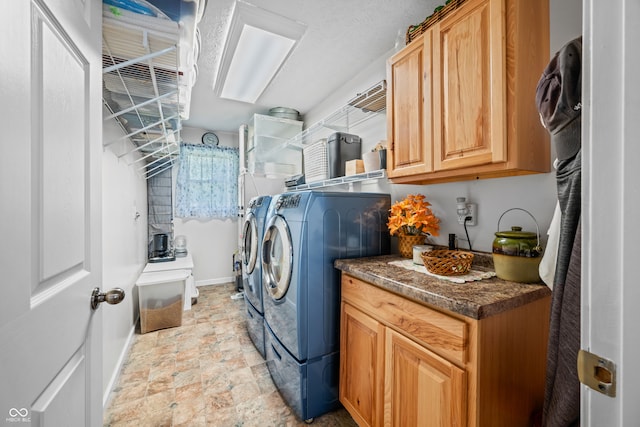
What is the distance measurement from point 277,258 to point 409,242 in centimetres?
92

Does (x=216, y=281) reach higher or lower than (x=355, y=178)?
lower

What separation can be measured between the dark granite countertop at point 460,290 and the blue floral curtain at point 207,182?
342 centimetres

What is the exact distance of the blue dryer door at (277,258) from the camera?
1.63 metres

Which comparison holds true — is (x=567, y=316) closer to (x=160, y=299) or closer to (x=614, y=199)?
(x=614, y=199)

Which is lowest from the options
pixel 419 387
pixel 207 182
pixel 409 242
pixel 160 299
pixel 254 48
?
pixel 160 299

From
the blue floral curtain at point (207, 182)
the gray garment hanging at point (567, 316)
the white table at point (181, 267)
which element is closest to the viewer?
the gray garment hanging at point (567, 316)

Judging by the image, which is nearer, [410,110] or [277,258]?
[410,110]

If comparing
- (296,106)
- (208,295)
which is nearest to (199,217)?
(208,295)

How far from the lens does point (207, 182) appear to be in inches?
161

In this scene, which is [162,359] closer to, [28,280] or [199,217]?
[28,280]

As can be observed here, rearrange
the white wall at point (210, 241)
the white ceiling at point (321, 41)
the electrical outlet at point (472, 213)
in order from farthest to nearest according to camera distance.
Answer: the white wall at point (210, 241) → the white ceiling at point (321, 41) → the electrical outlet at point (472, 213)

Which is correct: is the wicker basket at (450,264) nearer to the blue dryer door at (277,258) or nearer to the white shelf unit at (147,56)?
the blue dryer door at (277,258)

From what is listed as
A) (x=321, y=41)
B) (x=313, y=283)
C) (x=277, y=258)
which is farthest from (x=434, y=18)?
(x=277, y=258)

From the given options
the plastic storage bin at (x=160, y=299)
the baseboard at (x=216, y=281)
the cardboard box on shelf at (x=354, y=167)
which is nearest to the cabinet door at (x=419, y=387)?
the cardboard box on shelf at (x=354, y=167)
